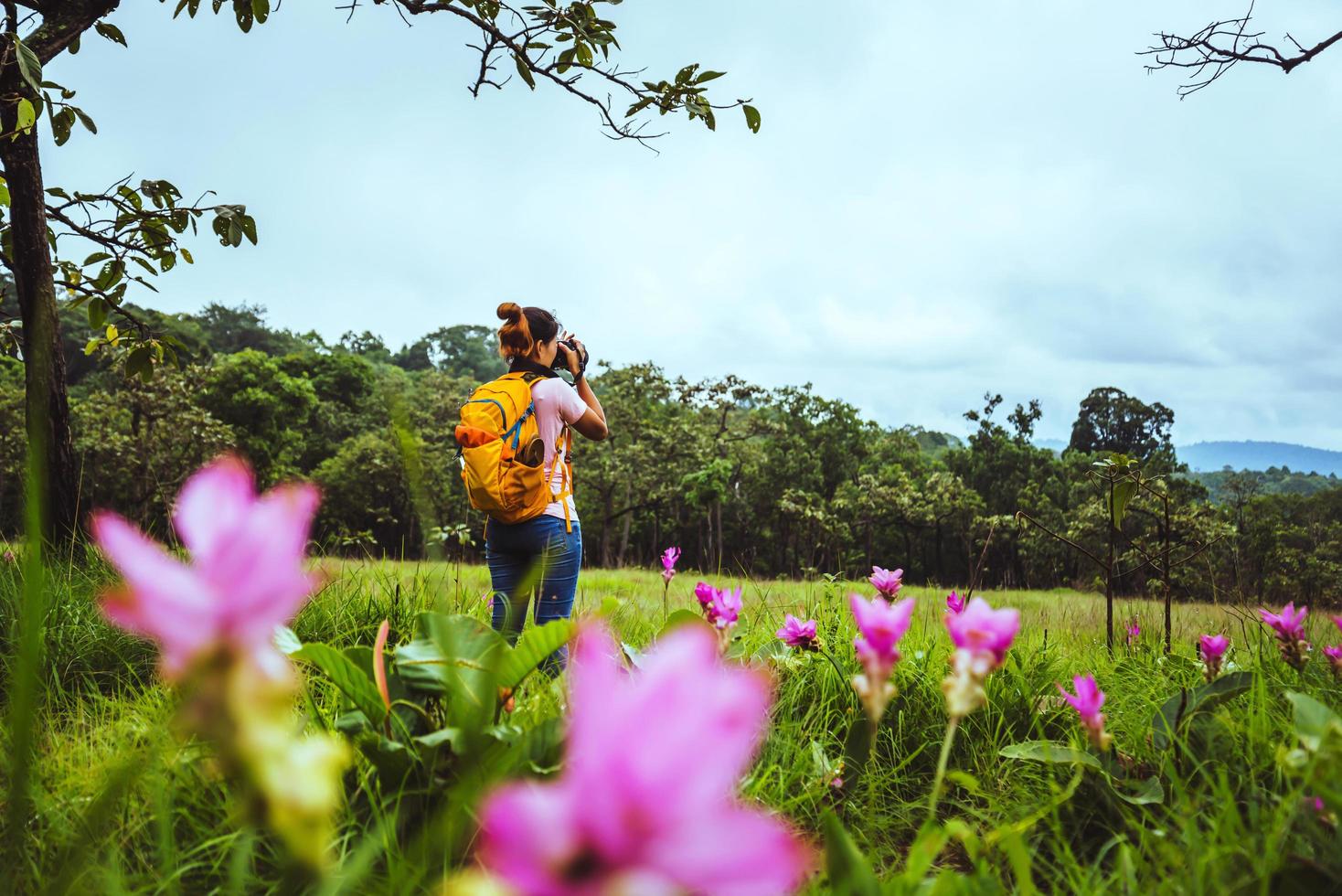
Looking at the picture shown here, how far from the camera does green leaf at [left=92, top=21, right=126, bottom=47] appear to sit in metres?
3.67

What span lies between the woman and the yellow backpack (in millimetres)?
72

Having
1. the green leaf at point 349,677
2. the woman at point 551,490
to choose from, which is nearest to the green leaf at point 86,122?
the woman at point 551,490

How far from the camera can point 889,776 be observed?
205cm

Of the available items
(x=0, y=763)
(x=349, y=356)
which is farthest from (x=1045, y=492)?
(x=0, y=763)

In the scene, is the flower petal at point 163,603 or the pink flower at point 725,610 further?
the pink flower at point 725,610

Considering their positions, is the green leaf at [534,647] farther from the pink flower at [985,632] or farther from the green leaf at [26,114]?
the green leaf at [26,114]

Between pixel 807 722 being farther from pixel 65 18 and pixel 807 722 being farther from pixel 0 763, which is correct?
pixel 65 18

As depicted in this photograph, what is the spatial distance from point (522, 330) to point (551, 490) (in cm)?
75

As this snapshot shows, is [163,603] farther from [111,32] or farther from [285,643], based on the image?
[111,32]

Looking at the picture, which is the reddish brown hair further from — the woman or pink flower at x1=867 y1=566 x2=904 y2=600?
pink flower at x1=867 y1=566 x2=904 y2=600

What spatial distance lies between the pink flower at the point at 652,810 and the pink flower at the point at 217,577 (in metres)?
0.17

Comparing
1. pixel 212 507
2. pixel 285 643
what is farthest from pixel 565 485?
pixel 212 507

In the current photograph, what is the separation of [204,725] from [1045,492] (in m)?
40.3

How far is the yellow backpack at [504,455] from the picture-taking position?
3176 millimetres
